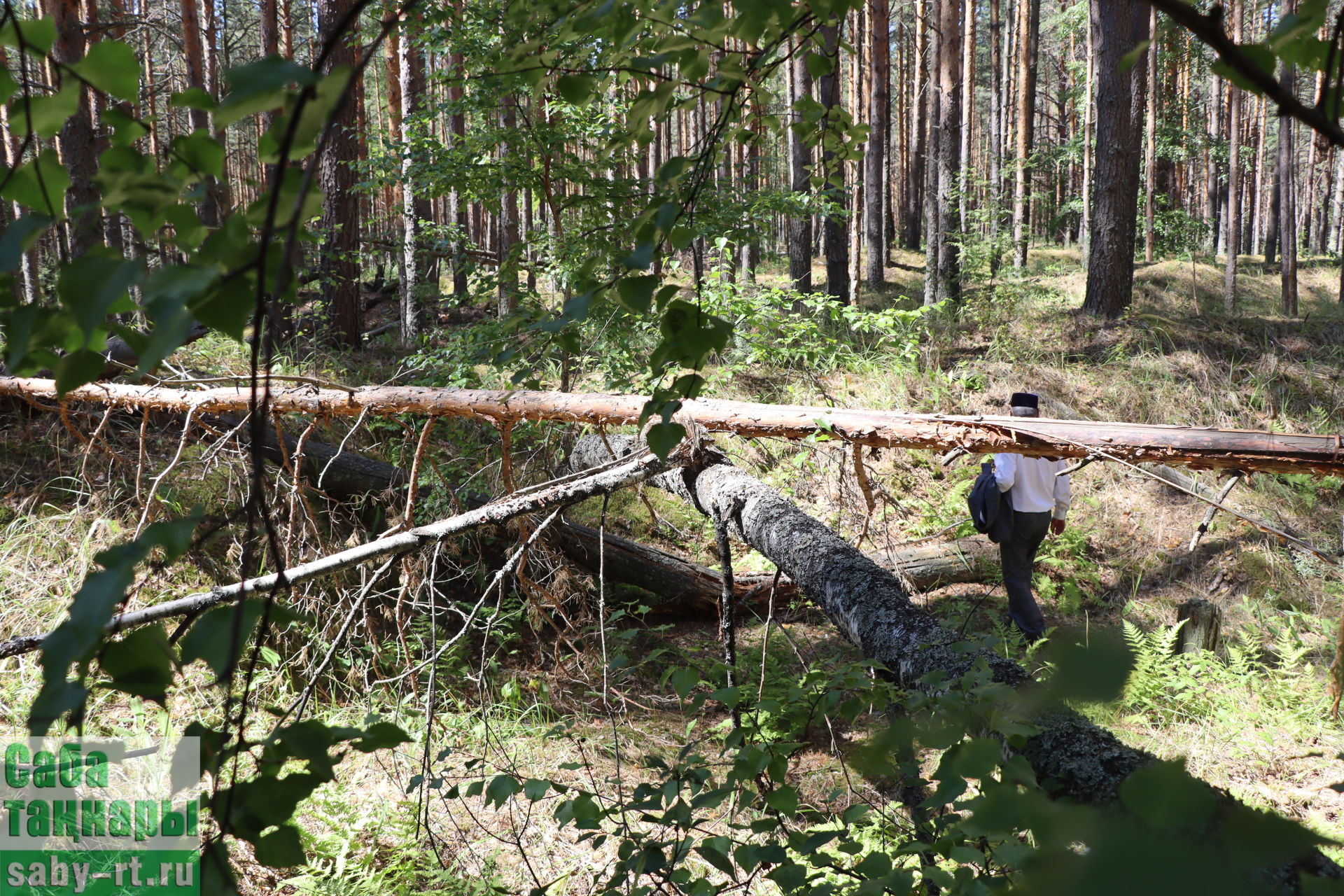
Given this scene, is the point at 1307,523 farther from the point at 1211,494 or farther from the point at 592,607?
the point at 592,607

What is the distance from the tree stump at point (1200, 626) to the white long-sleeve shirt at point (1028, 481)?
3.45ft

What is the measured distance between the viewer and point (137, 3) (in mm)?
17562

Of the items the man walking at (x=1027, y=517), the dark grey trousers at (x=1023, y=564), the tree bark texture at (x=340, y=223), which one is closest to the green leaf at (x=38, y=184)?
the man walking at (x=1027, y=517)

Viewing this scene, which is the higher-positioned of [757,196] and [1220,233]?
[1220,233]

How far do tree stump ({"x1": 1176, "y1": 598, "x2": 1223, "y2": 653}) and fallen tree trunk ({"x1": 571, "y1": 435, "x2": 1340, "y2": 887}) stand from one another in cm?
304

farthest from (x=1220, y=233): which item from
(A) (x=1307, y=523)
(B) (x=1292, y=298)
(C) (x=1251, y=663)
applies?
(C) (x=1251, y=663)

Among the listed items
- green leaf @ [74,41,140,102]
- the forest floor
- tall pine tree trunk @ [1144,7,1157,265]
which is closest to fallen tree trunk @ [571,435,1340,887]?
the forest floor

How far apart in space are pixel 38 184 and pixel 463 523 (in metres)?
2.42

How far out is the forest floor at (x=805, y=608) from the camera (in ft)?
11.5

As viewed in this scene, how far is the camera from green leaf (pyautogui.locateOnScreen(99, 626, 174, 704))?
665 mm

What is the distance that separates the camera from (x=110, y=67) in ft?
2.38

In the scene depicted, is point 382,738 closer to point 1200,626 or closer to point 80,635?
point 80,635

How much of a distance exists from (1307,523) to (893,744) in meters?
6.72

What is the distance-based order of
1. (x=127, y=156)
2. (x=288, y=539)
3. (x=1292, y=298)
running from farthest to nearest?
(x=1292, y=298) → (x=288, y=539) → (x=127, y=156)
